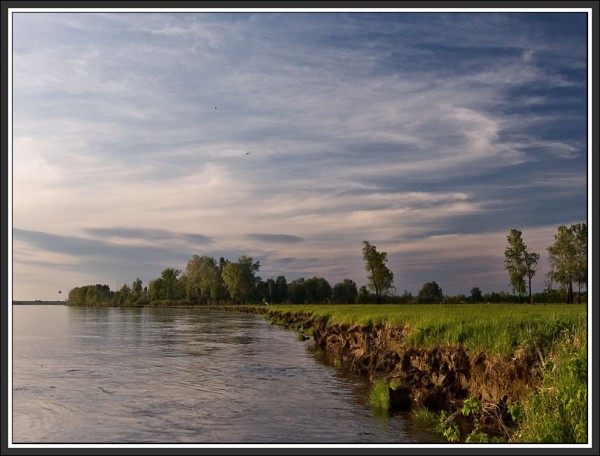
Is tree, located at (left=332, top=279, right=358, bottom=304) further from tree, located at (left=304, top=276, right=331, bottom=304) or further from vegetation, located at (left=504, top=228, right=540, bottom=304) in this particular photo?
vegetation, located at (left=504, top=228, right=540, bottom=304)

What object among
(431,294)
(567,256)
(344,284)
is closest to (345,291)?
(344,284)

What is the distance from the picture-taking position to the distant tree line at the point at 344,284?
62.5 meters

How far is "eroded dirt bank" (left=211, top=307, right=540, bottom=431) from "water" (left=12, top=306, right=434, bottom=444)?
145 cm

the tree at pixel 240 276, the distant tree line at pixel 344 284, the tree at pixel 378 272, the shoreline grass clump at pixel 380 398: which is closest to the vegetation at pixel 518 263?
the distant tree line at pixel 344 284

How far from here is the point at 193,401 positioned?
2264 centimetres

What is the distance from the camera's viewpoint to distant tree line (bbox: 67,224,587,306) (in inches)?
2459

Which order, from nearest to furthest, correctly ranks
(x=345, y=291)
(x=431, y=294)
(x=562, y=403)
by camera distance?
1. (x=562, y=403)
2. (x=431, y=294)
3. (x=345, y=291)

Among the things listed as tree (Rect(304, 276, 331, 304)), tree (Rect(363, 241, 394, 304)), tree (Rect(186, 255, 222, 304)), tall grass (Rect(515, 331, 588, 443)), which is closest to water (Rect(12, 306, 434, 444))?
tall grass (Rect(515, 331, 588, 443))

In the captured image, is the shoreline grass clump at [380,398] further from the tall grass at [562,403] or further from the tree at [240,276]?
the tree at [240,276]

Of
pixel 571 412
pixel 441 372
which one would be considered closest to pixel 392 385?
pixel 441 372

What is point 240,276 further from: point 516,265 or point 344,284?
point 516,265

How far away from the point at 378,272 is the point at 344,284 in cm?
3804

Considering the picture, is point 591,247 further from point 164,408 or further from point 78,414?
point 78,414

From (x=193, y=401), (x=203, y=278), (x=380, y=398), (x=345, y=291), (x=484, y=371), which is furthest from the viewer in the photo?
(x=203, y=278)
